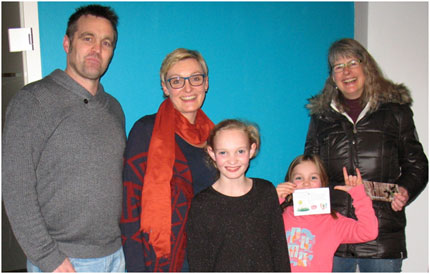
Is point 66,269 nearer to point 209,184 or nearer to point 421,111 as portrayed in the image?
point 209,184

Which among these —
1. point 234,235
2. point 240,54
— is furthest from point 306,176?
point 240,54

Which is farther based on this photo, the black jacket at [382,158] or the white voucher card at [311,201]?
the black jacket at [382,158]

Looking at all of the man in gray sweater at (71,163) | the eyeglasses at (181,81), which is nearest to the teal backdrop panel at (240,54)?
the man in gray sweater at (71,163)

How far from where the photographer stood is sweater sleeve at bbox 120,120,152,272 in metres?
1.96

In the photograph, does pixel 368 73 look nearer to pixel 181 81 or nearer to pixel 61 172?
pixel 181 81

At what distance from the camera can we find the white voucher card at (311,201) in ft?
7.39

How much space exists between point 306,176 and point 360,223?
47cm

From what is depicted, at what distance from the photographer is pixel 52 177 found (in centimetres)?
192

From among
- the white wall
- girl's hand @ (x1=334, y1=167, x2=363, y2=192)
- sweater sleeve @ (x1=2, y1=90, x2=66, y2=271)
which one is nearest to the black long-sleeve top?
girl's hand @ (x1=334, y1=167, x2=363, y2=192)

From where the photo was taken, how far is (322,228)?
2295mm

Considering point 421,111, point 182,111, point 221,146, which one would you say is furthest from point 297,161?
point 421,111

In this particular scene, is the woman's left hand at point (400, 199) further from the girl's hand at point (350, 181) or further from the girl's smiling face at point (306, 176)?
the girl's smiling face at point (306, 176)

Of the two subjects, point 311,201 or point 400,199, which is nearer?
point 311,201

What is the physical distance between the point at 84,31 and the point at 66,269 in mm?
1420
